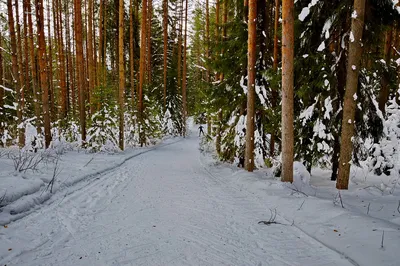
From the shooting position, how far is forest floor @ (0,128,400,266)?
10.5 feet

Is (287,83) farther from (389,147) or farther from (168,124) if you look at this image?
(168,124)

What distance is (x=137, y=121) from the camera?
19188 mm

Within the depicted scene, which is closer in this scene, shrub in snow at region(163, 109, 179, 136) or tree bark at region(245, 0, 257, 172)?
tree bark at region(245, 0, 257, 172)

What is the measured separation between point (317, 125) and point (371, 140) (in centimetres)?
201

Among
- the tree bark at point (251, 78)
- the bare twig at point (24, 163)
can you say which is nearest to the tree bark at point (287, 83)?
the tree bark at point (251, 78)

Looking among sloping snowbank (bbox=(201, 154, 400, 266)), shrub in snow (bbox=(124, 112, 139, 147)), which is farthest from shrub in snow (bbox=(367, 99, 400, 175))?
shrub in snow (bbox=(124, 112, 139, 147))

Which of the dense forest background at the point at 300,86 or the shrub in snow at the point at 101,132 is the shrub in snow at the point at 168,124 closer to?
the dense forest background at the point at 300,86

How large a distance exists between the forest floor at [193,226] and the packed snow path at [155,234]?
1 cm

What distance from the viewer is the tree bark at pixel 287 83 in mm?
6332

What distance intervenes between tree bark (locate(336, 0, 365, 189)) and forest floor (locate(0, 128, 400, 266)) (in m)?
0.96

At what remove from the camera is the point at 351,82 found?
5.85 meters

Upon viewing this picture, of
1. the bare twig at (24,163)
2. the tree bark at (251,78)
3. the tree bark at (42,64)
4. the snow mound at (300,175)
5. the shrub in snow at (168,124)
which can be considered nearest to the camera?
the bare twig at (24,163)

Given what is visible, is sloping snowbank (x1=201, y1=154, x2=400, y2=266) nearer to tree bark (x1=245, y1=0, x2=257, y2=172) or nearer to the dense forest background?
the dense forest background

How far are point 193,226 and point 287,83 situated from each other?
449cm
